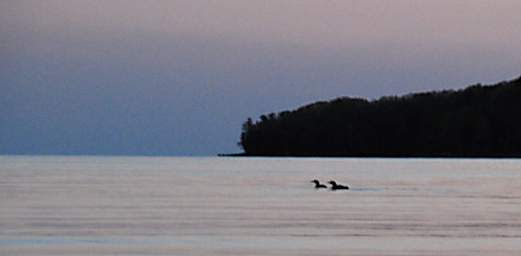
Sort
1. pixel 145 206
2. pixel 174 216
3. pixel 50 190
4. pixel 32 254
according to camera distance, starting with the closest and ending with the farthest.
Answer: pixel 32 254 < pixel 174 216 < pixel 145 206 < pixel 50 190

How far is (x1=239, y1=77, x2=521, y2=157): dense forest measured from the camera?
131625mm

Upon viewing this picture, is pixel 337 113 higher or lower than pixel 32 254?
higher

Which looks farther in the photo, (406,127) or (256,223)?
(406,127)

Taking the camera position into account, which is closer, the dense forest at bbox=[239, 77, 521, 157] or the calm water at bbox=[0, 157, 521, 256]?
the calm water at bbox=[0, 157, 521, 256]

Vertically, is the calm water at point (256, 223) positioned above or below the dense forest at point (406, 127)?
below

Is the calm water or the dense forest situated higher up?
the dense forest

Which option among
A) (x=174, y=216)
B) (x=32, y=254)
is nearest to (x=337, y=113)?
(x=174, y=216)

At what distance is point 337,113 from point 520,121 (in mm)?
15535

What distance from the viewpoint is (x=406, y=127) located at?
136m

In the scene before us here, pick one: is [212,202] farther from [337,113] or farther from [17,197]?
[337,113]

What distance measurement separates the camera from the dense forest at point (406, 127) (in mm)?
131625

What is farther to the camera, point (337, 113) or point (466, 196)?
point (337, 113)

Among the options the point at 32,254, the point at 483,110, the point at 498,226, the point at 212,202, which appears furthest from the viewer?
the point at 483,110

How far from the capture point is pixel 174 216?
36906mm
